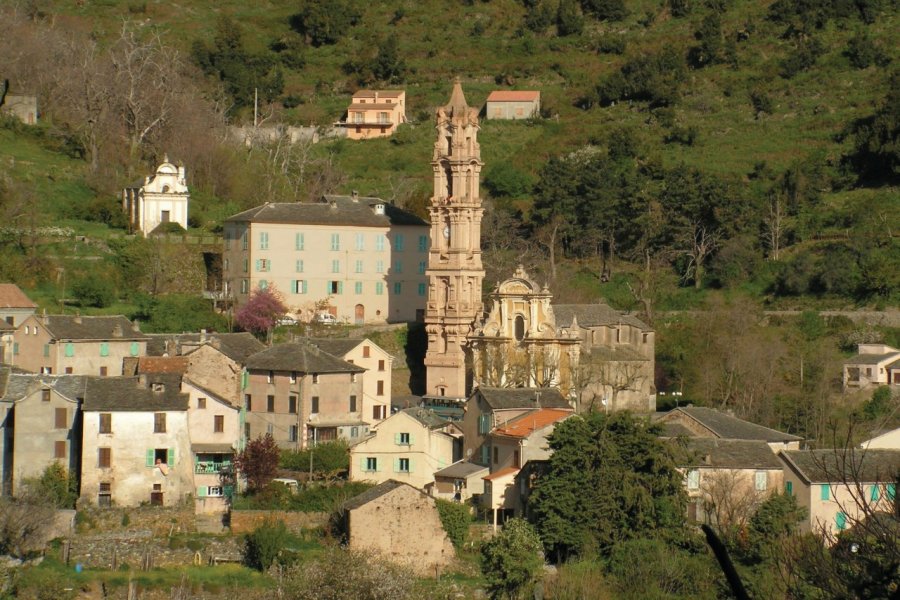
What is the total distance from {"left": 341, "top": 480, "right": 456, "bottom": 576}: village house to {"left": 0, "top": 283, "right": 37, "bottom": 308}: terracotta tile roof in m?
20.0

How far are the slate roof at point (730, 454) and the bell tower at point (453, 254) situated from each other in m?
16.3

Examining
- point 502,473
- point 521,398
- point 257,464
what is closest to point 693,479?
point 502,473

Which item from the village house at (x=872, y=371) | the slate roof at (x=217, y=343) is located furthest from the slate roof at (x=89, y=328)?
the village house at (x=872, y=371)

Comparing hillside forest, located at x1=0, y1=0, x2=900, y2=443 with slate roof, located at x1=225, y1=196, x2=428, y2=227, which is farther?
slate roof, located at x1=225, y1=196, x2=428, y2=227

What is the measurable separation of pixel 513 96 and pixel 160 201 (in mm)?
32505

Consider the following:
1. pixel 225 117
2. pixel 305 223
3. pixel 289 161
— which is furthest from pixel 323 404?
pixel 225 117

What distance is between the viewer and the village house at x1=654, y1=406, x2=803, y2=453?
51.4 m

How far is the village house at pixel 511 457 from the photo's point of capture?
1886 inches

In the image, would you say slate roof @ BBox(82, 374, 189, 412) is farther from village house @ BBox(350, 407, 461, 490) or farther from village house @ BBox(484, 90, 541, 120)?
village house @ BBox(484, 90, 541, 120)

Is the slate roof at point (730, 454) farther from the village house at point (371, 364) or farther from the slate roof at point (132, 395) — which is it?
the slate roof at point (132, 395)

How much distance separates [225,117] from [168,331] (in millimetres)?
29922

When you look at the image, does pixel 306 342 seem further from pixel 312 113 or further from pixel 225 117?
A: pixel 312 113

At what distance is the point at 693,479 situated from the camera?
47938 mm

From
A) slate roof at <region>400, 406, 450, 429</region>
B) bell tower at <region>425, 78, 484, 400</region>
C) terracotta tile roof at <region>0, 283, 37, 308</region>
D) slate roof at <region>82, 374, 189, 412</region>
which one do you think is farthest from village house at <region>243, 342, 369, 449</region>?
terracotta tile roof at <region>0, 283, 37, 308</region>
